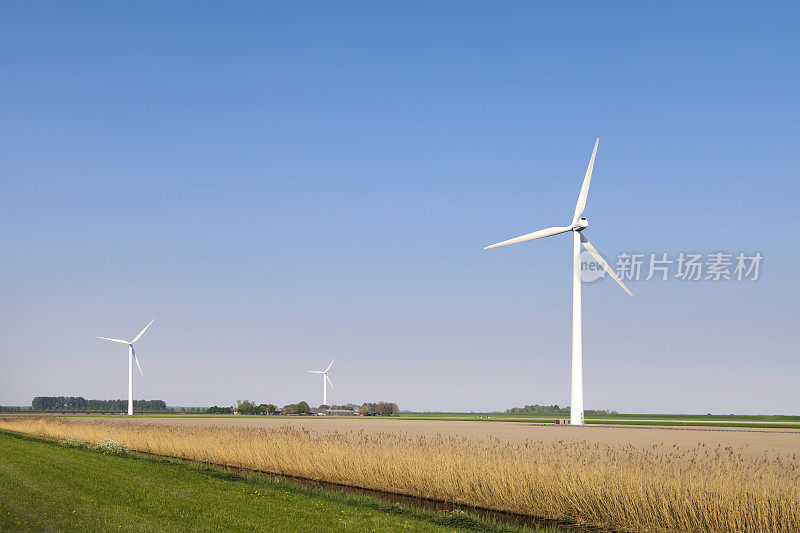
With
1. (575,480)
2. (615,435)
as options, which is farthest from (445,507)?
(615,435)

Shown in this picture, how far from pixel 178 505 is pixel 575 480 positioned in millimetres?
13293

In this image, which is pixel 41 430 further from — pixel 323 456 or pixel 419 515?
pixel 419 515

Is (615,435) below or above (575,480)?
below

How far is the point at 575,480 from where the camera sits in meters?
23.0

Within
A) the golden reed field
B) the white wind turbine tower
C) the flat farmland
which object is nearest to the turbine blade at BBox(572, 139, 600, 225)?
the white wind turbine tower

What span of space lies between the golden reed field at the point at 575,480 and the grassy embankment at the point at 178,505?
8.52 feet

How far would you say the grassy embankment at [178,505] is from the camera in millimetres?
18812

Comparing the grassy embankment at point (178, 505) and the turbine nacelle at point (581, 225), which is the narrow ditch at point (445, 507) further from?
the turbine nacelle at point (581, 225)

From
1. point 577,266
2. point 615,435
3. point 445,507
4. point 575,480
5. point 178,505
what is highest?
point 577,266

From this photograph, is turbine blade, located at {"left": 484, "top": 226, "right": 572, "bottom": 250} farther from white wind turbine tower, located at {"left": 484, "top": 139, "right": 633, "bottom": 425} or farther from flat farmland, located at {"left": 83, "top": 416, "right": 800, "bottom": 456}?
flat farmland, located at {"left": 83, "top": 416, "right": 800, "bottom": 456}

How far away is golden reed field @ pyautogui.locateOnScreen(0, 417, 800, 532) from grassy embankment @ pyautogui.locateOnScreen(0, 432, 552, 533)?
260 cm

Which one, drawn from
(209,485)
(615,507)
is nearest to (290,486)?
(209,485)

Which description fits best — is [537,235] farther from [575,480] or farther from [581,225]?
[575,480]

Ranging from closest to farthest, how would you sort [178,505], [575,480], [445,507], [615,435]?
1. [178,505]
2. [575,480]
3. [445,507]
4. [615,435]
